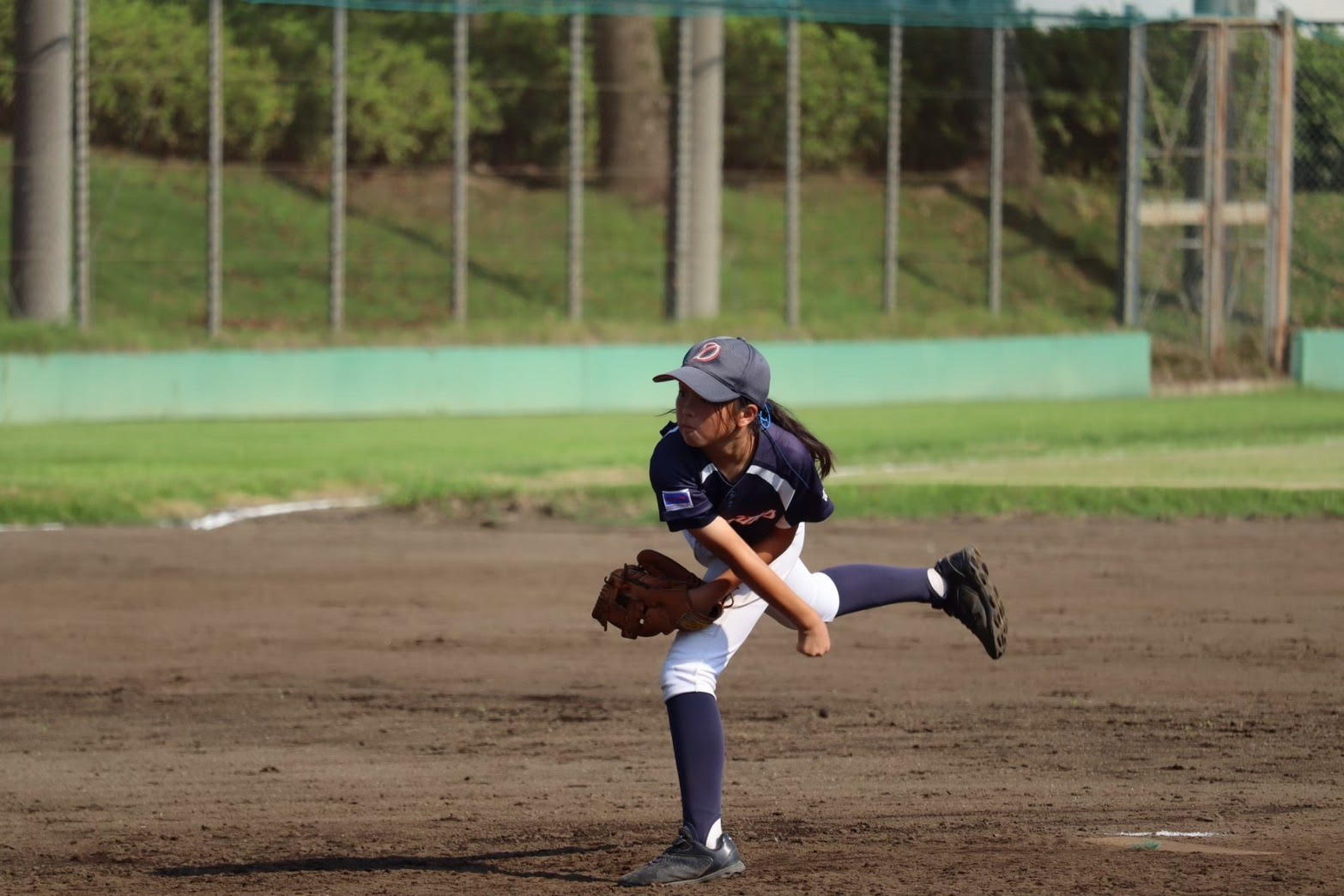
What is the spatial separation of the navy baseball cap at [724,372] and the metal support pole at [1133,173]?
24.8m

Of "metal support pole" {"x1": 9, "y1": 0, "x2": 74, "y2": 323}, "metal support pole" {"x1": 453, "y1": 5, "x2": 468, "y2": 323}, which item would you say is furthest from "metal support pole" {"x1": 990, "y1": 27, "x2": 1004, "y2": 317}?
"metal support pole" {"x1": 9, "y1": 0, "x2": 74, "y2": 323}

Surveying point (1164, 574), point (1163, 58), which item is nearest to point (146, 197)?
point (1163, 58)

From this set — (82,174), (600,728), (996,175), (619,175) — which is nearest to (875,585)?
(600,728)

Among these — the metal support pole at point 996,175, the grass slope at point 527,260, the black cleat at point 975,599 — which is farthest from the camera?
the metal support pole at point 996,175

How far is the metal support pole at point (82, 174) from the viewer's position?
22625 millimetres

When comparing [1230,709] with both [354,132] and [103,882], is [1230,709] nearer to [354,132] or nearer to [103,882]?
[103,882]

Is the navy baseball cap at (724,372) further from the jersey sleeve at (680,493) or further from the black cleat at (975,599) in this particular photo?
the black cleat at (975,599)

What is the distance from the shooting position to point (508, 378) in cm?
2469

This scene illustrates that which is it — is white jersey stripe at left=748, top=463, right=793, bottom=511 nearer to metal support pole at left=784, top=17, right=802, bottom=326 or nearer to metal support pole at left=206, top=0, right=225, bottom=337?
metal support pole at left=206, top=0, right=225, bottom=337

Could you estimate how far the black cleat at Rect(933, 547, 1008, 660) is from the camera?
5652 millimetres

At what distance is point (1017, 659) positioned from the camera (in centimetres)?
938

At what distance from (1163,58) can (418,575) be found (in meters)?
20.3

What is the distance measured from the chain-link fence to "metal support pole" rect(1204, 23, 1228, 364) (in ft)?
0.82

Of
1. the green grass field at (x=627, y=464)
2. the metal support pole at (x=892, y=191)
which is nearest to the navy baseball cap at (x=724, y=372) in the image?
the green grass field at (x=627, y=464)
